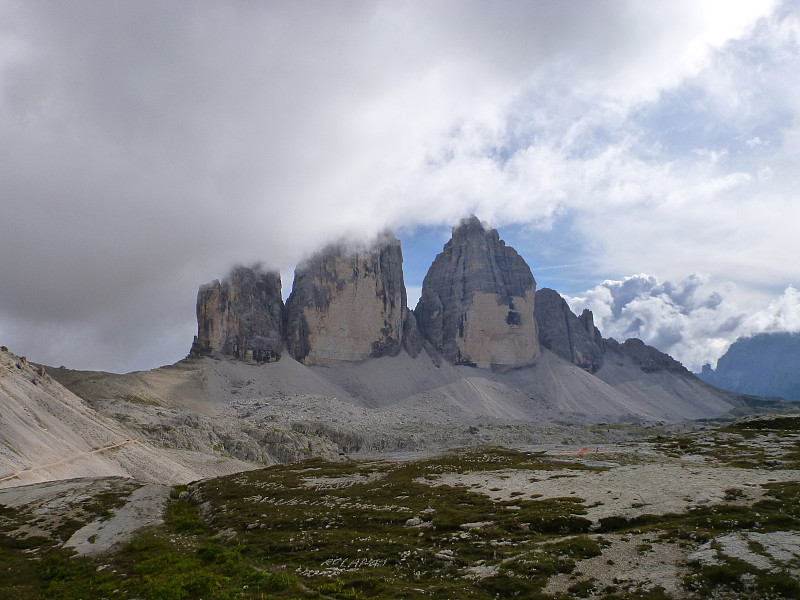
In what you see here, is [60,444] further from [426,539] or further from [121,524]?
[426,539]

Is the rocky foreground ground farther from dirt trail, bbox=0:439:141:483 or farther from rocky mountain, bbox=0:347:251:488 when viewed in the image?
rocky mountain, bbox=0:347:251:488

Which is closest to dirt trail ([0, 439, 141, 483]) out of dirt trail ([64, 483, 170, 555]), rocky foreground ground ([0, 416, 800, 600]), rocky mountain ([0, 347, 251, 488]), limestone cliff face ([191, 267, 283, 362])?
rocky mountain ([0, 347, 251, 488])

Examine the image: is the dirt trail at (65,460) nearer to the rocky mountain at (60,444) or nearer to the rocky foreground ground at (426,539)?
the rocky mountain at (60,444)

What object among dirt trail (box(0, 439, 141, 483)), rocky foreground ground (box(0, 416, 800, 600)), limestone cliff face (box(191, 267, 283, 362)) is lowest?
rocky foreground ground (box(0, 416, 800, 600))

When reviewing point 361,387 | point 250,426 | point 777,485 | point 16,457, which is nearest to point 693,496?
point 777,485

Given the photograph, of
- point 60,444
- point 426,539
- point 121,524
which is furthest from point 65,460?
point 426,539

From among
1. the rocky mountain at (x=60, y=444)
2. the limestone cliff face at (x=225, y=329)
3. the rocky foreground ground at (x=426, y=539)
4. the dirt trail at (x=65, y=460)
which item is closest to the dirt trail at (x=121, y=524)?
the rocky foreground ground at (x=426, y=539)

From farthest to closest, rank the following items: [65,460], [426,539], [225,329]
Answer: [225,329] → [65,460] → [426,539]

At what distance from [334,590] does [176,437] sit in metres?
84.6

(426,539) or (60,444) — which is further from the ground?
(60,444)

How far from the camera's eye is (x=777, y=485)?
29.3 meters

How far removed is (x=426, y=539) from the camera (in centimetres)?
2333

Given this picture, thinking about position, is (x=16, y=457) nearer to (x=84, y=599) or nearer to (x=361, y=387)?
(x=84, y=599)

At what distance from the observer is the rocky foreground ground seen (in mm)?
16891
